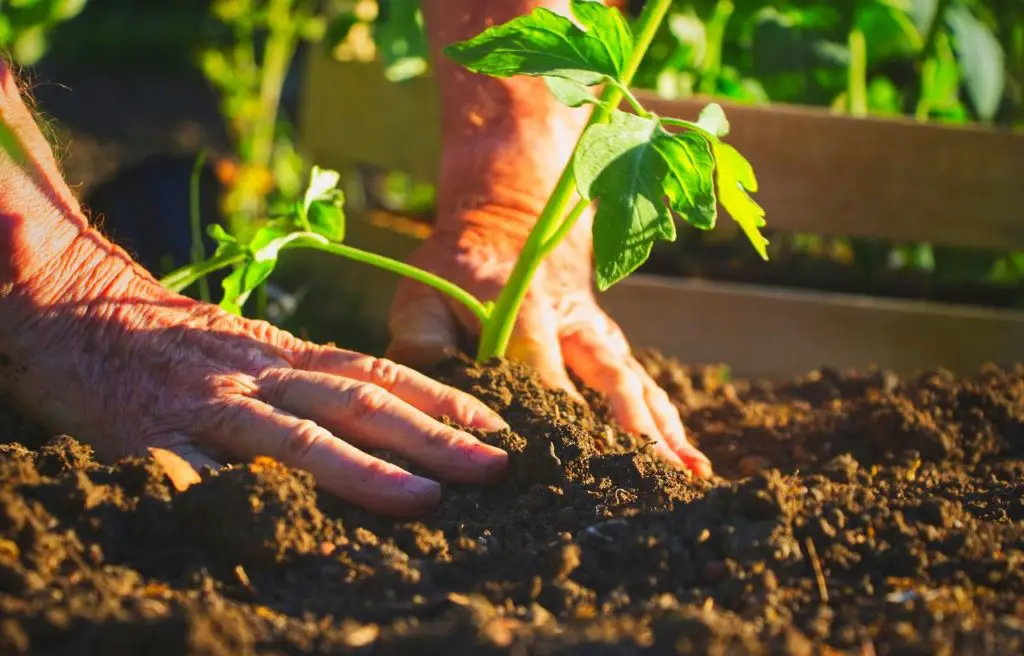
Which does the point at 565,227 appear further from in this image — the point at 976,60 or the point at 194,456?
the point at 976,60

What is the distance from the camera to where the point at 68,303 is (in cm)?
167

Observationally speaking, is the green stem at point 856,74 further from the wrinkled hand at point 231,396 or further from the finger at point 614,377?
the wrinkled hand at point 231,396

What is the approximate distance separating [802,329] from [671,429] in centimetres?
110

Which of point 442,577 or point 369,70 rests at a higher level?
point 369,70

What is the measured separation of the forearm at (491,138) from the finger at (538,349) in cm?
25

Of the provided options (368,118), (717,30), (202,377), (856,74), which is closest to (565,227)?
(202,377)

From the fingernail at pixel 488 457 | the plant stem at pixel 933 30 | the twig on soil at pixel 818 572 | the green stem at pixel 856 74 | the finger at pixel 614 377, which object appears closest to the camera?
the twig on soil at pixel 818 572

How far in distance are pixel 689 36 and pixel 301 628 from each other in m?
2.76

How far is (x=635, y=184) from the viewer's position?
1458mm

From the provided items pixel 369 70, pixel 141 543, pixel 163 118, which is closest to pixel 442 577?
pixel 141 543

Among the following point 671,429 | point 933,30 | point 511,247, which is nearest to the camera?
point 671,429

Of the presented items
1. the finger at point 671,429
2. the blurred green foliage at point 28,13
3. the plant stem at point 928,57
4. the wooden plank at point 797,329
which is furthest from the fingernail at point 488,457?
the blurred green foliage at point 28,13

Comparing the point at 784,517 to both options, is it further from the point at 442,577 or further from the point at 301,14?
the point at 301,14

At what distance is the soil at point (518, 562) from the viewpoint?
1.06 m
